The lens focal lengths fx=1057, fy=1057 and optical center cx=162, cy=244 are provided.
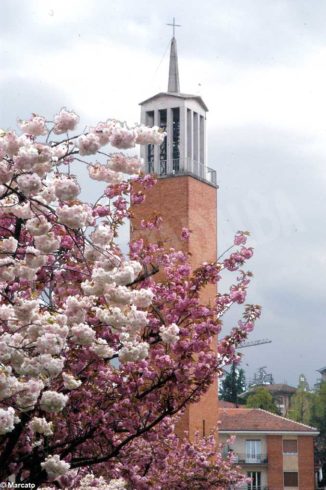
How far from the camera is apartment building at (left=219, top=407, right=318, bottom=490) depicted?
60.3m

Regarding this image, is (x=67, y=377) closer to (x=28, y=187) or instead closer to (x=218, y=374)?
(x=28, y=187)

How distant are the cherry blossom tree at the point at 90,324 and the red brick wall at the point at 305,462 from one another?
4271cm

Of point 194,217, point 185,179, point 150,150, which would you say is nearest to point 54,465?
point 194,217

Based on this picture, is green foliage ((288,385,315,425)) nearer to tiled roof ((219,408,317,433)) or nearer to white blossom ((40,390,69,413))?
tiled roof ((219,408,317,433))

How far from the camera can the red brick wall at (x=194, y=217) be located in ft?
135

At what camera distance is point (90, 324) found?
36.4 feet

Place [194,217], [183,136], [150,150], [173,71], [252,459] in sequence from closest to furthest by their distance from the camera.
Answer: [194,217]
[183,136]
[150,150]
[173,71]
[252,459]

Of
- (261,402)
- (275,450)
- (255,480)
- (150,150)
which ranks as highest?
(150,150)

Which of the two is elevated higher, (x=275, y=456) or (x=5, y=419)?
(x=275, y=456)

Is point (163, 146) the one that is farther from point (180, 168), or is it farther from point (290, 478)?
point (290, 478)

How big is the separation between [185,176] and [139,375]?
30.9 metres

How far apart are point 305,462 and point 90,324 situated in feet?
169

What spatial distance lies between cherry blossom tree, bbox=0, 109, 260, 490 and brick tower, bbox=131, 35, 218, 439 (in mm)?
23290

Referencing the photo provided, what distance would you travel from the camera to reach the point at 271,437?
60.7 m
